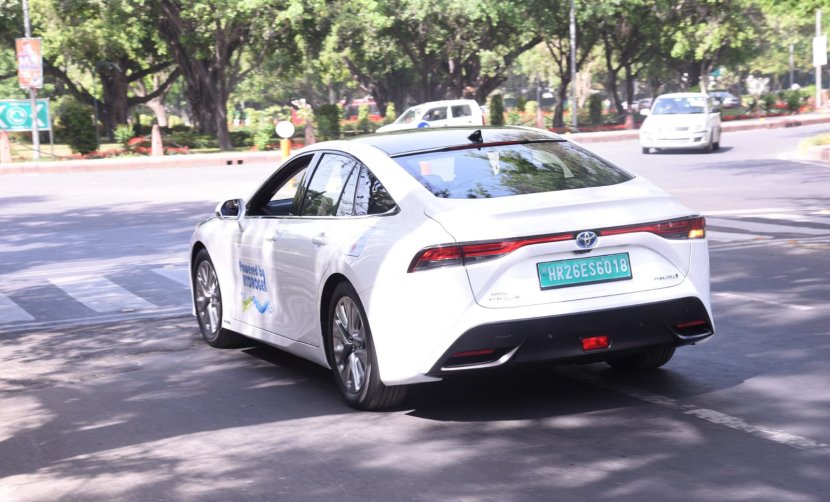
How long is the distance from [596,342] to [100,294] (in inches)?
266

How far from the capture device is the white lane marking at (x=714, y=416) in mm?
5379

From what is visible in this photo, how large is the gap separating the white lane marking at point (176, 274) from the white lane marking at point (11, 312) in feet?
5.20

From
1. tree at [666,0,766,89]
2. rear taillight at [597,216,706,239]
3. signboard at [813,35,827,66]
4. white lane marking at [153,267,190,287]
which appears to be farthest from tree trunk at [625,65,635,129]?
rear taillight at [597,216,706,239]

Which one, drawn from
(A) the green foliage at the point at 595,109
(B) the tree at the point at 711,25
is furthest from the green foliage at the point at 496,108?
(B) the tree at the point at 711,25

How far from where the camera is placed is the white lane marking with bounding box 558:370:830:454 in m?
5.38

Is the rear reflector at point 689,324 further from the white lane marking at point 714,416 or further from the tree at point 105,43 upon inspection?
the tree at point 105,43

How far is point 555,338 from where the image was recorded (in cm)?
582

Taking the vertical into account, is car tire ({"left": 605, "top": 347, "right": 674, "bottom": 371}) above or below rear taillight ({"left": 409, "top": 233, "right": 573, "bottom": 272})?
below

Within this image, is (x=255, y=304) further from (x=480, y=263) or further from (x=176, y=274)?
(x=176, y=274)

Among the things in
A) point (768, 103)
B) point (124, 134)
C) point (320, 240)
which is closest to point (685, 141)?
point (124, 134)

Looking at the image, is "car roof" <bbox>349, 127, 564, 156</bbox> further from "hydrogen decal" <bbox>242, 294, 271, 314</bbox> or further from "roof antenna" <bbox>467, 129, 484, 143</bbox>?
"hydrogen decal" <bbox>242, 294, 271, 314</bbox>

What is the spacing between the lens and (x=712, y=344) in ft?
25.7

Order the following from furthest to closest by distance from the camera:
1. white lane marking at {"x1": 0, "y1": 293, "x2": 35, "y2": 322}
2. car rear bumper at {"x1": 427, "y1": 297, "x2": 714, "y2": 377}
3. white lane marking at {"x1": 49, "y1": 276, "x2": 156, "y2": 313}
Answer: white lane marking at {"x1": 49, "y1": 276, "x2": 156, "y2": 313} < white lane marking at {"x1": 0, "y1": 293, "x2": 35, "y2": 322} < car rear bumper at {"x1": 427, "y1": 297, "x2": 714, "y2": 377}

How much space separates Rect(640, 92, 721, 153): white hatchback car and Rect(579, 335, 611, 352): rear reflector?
26093 mm
